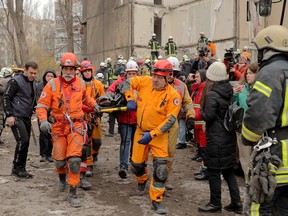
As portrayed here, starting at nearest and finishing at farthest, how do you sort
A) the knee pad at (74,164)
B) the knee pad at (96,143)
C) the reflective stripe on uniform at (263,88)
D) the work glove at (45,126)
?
the reflective stripe on uniform at (263,88) → the work glove at (45,126) → the knee pad at (74,164) → the knee pad at (96,143)

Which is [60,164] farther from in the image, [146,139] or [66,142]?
[146,139]

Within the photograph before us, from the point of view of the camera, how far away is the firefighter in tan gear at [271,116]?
345 centimetres

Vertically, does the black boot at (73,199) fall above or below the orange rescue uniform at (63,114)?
below

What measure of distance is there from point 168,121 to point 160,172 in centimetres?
69

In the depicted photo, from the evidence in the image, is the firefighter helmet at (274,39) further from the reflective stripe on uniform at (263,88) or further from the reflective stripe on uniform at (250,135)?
the reflective stripe on uniform at (250,135)

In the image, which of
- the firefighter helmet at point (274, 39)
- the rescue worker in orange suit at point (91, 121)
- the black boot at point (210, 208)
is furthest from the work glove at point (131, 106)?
the firefighter helmet at point (274, 39)

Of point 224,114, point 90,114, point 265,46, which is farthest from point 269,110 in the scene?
point 90,114

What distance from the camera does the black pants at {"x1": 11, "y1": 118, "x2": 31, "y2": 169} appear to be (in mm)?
7113

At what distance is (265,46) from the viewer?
12.1ft

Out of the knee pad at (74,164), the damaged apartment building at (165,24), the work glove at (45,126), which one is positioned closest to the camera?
the work glove at (45,126)

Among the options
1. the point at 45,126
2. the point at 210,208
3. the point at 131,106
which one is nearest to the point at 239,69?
the point at 131,106

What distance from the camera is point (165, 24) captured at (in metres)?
27.1

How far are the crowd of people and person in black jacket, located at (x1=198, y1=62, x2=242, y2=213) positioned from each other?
0.01 metres

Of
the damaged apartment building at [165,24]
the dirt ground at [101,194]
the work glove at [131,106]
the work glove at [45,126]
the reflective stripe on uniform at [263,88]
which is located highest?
the damaged apartment building at [165,24]
